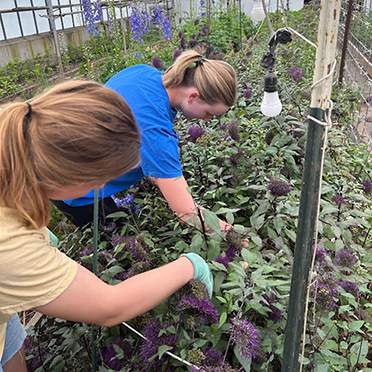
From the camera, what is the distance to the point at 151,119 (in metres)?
1.42

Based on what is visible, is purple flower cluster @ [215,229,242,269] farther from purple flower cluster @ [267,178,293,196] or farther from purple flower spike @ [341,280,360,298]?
purple flower spike @ [341,280,360,298]

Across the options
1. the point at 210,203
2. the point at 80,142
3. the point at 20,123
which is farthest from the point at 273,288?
the point at 20,123

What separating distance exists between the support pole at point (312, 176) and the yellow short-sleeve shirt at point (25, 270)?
1.53 feet

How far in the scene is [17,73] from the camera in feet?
18.1

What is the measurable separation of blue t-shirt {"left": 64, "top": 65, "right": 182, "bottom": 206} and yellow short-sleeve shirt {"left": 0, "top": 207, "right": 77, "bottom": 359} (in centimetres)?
60

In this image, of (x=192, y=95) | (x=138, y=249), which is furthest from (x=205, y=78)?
(x=138, y=249)

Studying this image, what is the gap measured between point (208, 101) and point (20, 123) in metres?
0.87

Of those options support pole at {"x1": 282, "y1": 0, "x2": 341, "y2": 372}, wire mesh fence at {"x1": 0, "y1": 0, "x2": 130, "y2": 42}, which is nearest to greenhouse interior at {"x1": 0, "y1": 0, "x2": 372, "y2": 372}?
support pole at {"x1": 282, "y1": 0, "x2": 341, "y2": 372}

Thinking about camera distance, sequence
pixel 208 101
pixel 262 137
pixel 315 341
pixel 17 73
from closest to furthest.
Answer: pixel 315 341 → pixel 208 101 → pixel 262 137 → pixel 17 73

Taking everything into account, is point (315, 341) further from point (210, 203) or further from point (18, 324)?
point (18, 324)

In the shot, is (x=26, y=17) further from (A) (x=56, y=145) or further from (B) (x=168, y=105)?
(A) (x=56, y=145)

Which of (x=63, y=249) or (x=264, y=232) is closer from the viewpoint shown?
(x=264, y=232)

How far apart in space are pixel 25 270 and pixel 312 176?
22.8 inches

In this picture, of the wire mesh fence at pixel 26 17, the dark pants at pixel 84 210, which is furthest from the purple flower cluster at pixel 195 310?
the wire mesh fence at pixel 26 17
